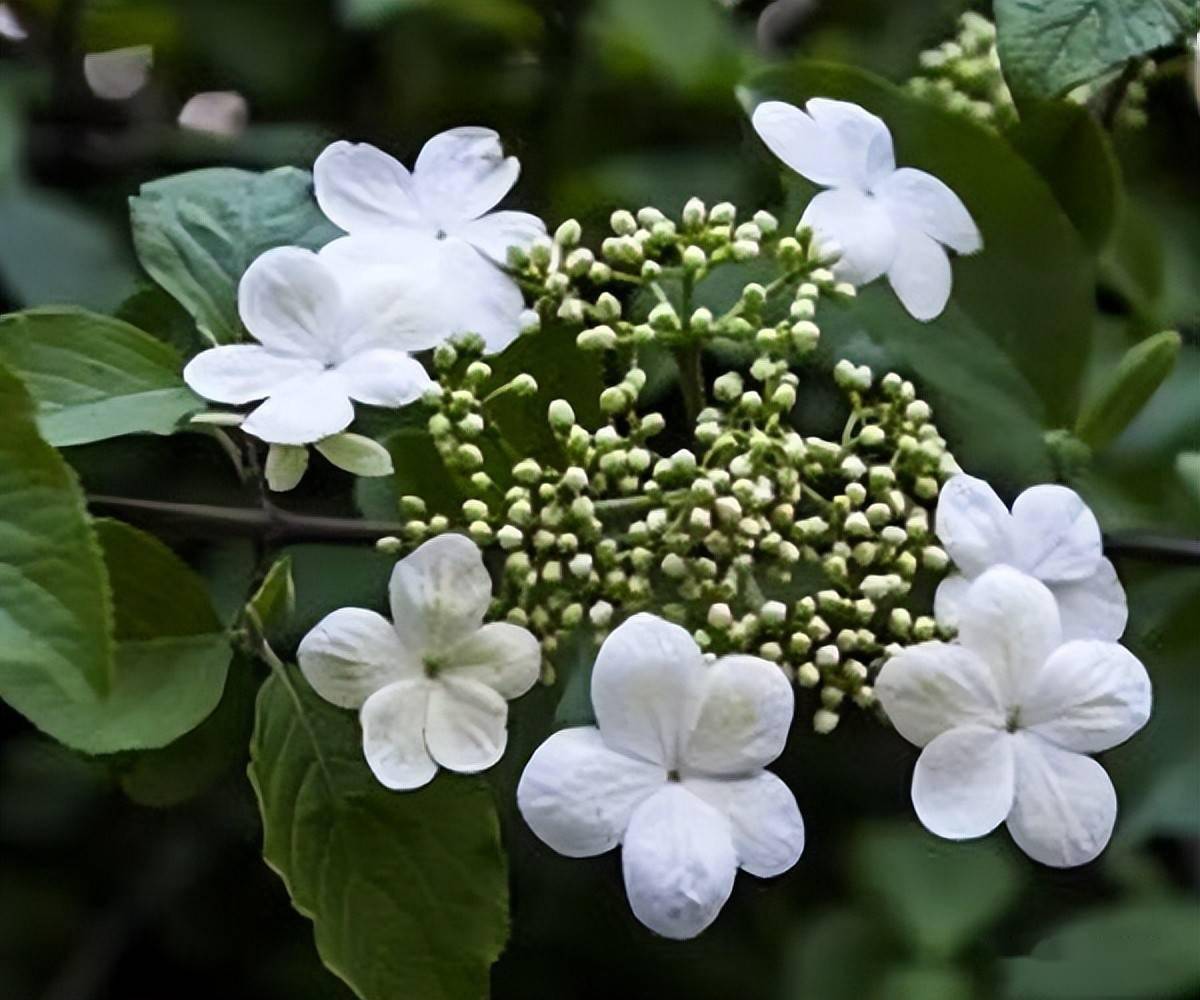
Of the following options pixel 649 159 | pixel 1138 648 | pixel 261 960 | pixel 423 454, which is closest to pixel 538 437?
pixel 423 454

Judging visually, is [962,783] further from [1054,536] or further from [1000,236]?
[1000,236]

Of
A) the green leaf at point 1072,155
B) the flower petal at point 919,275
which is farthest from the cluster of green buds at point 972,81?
the flower petal at point 919,275

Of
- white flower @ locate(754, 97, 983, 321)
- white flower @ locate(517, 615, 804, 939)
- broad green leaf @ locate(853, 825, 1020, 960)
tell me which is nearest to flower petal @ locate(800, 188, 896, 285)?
white flower @ locate(754, 97, 983, 321)

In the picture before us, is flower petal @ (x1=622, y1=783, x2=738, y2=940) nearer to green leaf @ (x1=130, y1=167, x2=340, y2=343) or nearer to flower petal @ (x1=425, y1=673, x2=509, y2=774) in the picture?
flower petal @ (x1=425, y1=673, x2=509, y2=774)

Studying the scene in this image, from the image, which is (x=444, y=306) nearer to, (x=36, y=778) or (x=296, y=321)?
(x=296, y=321)

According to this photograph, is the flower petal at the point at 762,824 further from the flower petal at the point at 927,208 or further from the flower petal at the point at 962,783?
the flower petal at the point at 927,208
